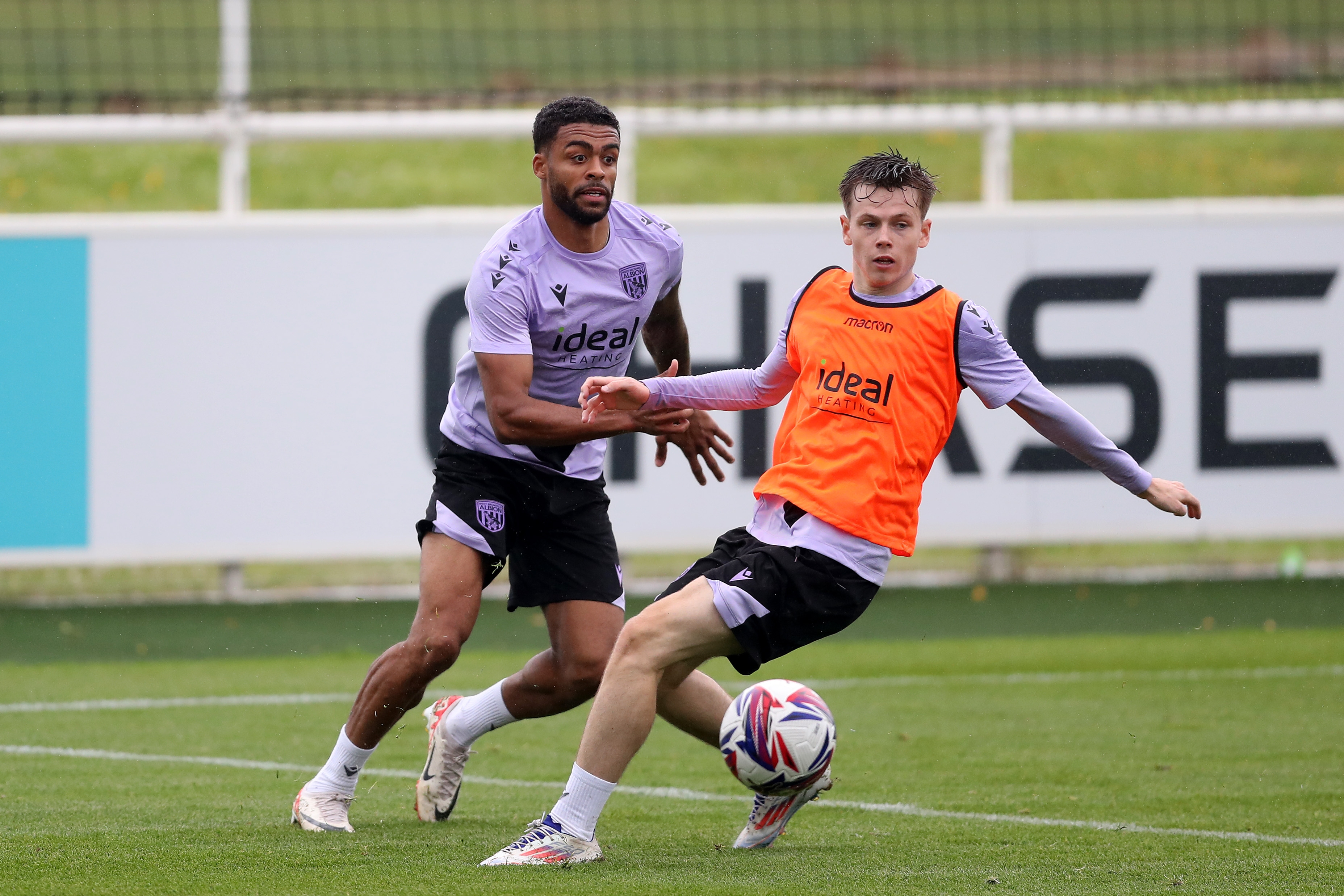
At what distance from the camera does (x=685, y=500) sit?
1177 centimetres

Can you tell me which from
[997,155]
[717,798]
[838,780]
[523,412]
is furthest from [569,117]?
[997,155]

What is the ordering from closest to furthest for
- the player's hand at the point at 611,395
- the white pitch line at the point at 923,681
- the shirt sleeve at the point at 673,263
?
the player's hand at the point at 611,395 < the shirt sleeve at the point at 673,263 < the white pitch line at the point at 923,681

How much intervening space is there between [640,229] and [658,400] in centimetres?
84

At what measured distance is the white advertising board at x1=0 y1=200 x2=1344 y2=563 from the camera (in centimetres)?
1138

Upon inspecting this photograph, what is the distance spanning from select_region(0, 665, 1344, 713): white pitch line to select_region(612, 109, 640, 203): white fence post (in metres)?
4.02

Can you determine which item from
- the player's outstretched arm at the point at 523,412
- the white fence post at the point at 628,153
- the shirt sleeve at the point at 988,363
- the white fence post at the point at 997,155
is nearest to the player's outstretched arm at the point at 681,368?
the player's outstretched arm at the point at 523,412

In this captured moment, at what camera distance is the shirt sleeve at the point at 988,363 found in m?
5.18

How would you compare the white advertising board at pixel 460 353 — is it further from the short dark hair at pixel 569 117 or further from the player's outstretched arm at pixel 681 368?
the short dark hair at pixel 569 117

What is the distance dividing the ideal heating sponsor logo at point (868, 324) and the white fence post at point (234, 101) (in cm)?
746

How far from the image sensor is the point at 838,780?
6855mm

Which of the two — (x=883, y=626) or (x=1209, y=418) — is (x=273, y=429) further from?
(x=1209, y=418)

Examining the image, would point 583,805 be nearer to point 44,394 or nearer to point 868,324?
point 868,324

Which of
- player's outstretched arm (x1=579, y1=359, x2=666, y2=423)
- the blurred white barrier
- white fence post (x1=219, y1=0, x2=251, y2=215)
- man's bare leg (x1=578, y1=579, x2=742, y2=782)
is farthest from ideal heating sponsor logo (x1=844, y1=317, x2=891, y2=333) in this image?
white fence post (x1=219, y1=0, x2=251, y2=215)

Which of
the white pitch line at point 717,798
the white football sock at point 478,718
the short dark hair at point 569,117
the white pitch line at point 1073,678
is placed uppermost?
the short dark hair at point 569,117
